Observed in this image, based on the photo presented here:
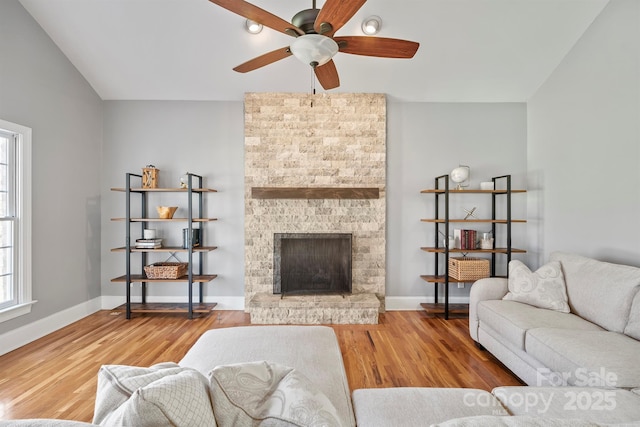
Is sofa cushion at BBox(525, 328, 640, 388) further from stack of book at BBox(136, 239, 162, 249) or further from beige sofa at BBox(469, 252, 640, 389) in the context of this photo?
stack of book at BBox(136, 239, 162, 249)

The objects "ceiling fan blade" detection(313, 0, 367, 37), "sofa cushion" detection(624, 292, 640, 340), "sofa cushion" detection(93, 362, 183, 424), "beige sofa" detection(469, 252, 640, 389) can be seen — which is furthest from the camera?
"sofa cushion" detection(624, 292, 640, 340)

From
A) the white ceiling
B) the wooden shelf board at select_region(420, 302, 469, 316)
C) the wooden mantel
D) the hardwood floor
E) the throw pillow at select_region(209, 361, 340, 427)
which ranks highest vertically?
the white ceiling

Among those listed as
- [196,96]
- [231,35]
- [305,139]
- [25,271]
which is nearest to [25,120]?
[25,271]

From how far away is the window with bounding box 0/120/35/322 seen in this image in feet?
9.86

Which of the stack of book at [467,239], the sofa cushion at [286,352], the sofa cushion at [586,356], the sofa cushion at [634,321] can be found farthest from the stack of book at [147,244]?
the sofa cushion at [634,321]

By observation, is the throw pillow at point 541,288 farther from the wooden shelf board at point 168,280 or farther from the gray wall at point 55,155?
the gray wall at point 55,155

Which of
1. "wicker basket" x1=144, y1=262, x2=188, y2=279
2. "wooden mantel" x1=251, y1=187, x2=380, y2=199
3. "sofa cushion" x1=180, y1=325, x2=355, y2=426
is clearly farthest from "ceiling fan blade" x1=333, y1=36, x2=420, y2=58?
"wicker basket" x1=144, y1=262, x2=188, y2=279

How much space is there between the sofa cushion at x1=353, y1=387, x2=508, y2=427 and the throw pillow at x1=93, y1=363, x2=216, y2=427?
70 centimetres

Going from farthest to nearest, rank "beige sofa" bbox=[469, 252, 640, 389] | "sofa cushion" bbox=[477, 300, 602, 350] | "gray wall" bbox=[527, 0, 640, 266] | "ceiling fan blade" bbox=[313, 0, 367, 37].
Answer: "gray wall" bbox=[527, 0, 640, 266] → "sofa cushion" bbox=[477, 300, 602, 350] → "beige sofa" bbox=[469, 252, 640, 389] → "ceiling fan blade" bbox=[313, 0, 367, 37]

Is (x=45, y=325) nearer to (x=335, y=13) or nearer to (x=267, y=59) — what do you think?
(x=267, y=59)

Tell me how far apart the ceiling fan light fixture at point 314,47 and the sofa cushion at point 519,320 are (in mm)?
2303

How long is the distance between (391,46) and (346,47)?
0.28 meters

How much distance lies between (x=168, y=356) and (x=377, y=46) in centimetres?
301

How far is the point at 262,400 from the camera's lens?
0.93 m
